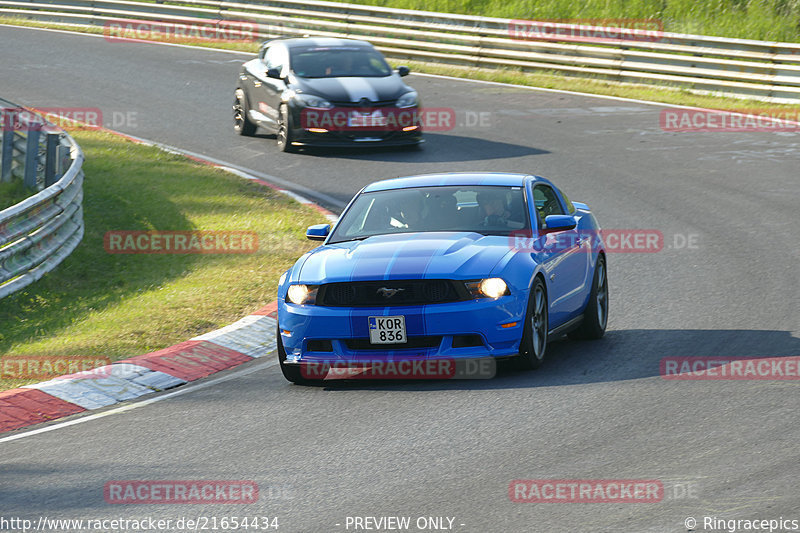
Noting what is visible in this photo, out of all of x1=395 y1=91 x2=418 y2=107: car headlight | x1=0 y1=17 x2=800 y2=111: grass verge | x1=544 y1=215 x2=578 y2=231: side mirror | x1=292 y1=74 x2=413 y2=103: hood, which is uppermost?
x1=544 y1=215 x2=578 y2=231: side mirror

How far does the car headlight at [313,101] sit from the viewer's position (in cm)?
1972

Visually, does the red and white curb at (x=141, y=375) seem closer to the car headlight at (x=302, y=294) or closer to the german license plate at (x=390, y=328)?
the car headlight at (x=302, y=294)

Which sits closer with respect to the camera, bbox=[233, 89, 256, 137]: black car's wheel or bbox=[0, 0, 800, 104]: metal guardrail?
bbox=[233, 89, 256, 137]: black car's wheel

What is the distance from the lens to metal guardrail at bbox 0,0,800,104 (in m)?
24.6

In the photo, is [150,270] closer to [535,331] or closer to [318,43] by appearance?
[535,331]

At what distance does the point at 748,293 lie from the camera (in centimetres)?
1167

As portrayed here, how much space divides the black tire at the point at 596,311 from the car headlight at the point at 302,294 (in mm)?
2533

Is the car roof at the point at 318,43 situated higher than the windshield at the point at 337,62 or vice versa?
the car roof at the point at 318,43

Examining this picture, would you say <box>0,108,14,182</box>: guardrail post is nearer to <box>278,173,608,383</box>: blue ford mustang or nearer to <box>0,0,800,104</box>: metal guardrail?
<box>278,173,608,383</box>: blue ford mustang

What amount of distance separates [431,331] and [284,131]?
12.3m

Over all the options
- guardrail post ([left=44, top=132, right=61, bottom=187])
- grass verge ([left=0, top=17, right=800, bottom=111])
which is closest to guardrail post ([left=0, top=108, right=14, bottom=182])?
guardrail post ([left=44, top=132, right=61, bottom=187])

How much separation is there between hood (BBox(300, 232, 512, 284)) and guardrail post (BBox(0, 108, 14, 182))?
8.38 meters

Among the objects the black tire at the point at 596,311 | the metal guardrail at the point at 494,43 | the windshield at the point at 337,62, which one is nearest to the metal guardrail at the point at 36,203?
the windshield at the point at 337,62

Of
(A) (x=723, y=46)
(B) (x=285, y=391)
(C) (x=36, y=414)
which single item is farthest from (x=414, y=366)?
(A) (x=723, y=46)
